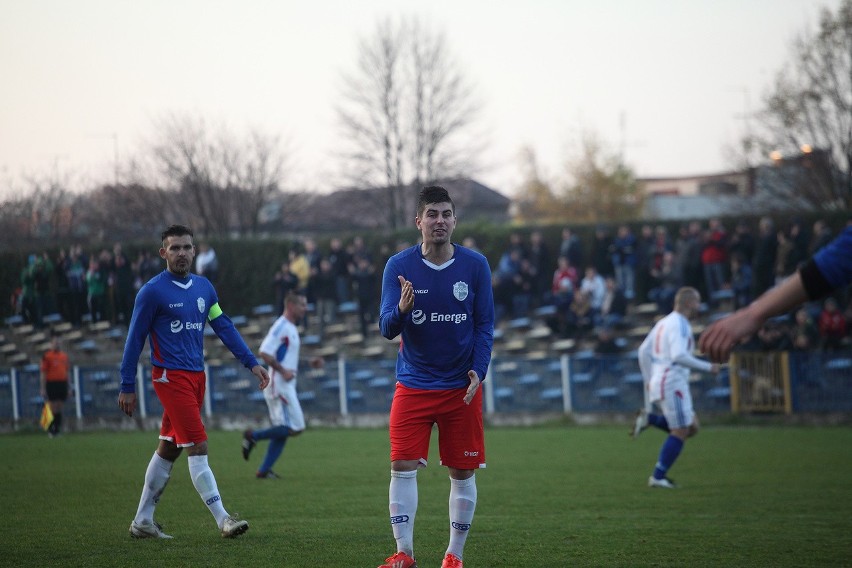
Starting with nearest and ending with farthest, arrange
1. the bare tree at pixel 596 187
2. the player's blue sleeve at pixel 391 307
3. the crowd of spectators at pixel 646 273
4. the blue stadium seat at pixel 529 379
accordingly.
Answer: the player's blue sleeve at pixel 391 307 < the blue stadium seat at pixel 529 379 < the crowd of spectators at pixel 646 273 < the bare tree at pixel 596 187

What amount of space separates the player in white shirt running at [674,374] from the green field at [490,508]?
53 centimetres

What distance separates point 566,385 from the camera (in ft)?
74.6

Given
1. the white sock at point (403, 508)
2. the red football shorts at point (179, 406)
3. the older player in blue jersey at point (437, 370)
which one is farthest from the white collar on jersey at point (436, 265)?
the red football shorts at point (179, 406)

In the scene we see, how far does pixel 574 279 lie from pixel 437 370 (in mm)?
20081

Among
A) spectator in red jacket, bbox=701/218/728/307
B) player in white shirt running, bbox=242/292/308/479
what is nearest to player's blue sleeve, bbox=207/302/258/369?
player in white shirt running, bbox=242/292/308/479

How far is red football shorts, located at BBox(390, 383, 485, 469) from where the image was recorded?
6.75 m

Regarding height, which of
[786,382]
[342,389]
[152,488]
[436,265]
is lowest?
[786,382]

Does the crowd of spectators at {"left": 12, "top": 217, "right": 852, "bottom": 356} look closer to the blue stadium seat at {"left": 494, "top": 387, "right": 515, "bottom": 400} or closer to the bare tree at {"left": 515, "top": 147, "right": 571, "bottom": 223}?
the blue stadium seat at {"left": 494, "top": 387, "right": 515, "bottom": 400}

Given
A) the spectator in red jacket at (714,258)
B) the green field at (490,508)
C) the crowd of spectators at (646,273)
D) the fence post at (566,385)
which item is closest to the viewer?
the green field at (490,508)

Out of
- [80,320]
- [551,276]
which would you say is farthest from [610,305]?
[80,320]

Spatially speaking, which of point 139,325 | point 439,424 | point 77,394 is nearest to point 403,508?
point 439,424

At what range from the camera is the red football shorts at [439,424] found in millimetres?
6746

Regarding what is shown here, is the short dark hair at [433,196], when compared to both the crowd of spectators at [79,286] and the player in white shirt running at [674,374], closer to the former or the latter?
the player in white shirt running at [674,374]

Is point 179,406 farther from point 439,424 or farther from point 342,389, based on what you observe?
point 342,389
